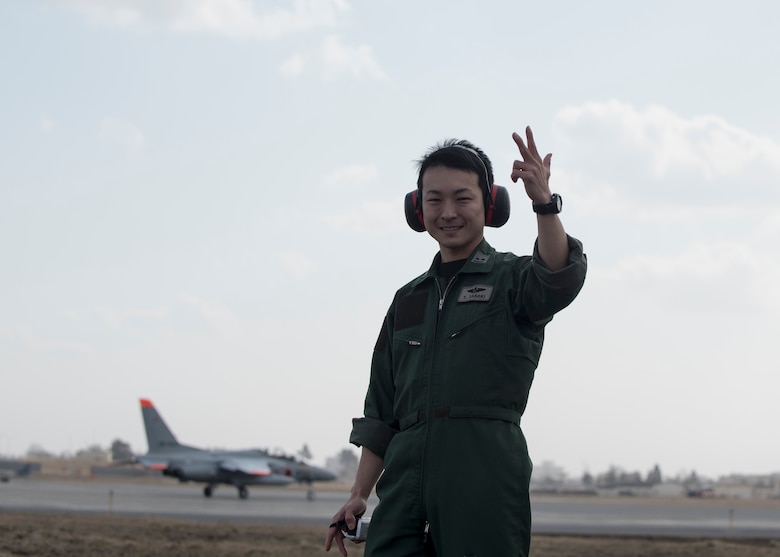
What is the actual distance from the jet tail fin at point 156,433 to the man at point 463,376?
45.9 m

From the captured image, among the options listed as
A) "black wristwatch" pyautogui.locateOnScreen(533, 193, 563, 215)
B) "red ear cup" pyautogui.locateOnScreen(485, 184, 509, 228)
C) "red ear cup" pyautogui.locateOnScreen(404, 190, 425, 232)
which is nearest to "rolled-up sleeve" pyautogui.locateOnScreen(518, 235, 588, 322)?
"black wristwatch" pyautogui.locateOnScreen(533, 193, 563, 215)

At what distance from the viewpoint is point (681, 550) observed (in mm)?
14523

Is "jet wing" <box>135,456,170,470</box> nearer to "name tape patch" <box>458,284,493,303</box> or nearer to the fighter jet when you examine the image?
the fighter jet

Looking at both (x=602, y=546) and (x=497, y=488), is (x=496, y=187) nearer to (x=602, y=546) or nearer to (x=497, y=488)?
(x=497, y=488)

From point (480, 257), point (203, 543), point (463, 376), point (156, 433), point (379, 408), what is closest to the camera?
point (463, 376)

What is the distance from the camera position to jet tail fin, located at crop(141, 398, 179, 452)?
1859 inches

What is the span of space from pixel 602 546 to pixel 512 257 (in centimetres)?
1325

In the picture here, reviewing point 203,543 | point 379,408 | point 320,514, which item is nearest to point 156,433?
point 320,514

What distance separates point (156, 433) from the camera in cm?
4747

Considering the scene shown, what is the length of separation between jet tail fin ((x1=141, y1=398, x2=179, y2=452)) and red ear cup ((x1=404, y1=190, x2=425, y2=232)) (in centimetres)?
4597

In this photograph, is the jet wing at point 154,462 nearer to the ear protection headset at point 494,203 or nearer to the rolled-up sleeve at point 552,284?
the ear protection headset at point 494,203

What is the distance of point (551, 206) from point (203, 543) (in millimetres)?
10602

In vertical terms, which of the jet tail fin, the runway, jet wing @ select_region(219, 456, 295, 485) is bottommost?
the runway

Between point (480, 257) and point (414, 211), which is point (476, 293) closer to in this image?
point (480, 257)
